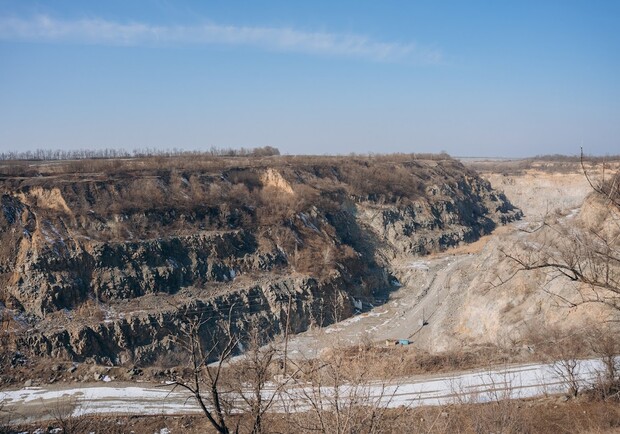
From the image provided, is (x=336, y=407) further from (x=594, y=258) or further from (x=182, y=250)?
(x=182, y=250)

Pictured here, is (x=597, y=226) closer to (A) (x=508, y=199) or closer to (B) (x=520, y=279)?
(B) (x=520, y=279)

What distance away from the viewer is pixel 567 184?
81.8 meters

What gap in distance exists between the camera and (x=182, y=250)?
124ft

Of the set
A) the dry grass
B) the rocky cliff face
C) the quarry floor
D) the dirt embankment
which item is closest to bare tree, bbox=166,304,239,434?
the dry grass

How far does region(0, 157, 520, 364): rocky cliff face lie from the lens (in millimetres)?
30047

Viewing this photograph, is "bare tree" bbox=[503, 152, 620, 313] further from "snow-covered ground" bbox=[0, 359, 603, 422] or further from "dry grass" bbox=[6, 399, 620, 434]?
"snow-covered ground" bbox=[0, 359, 603, 422]

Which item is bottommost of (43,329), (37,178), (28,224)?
(43,329)

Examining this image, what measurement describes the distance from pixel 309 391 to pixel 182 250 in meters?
24.7

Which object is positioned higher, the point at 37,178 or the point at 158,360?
the point at 37,178

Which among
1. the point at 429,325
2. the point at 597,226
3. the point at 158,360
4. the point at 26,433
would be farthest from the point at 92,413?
the point at 597,226

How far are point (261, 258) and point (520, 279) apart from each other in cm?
2069

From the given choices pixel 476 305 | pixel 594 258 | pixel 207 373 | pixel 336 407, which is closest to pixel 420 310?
pixel 476 305

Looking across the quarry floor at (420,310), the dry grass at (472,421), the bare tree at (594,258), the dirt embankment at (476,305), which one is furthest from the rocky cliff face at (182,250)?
the bare tree at (594,258)

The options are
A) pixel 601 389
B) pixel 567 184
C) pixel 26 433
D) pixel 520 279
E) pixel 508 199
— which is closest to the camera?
pixel 601 389
